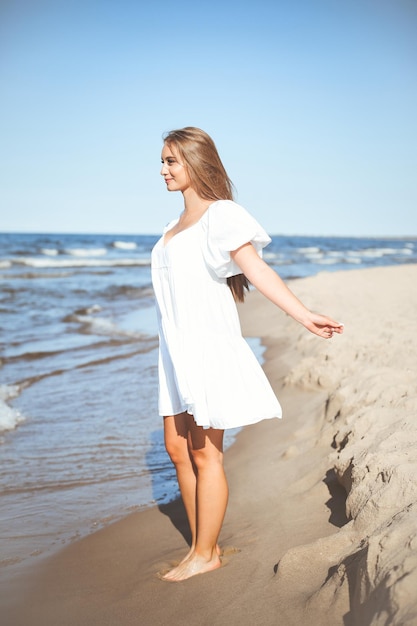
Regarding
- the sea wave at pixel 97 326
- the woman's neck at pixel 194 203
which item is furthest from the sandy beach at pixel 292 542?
the sea wave at pixel 97 326

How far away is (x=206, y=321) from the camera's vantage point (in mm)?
2480

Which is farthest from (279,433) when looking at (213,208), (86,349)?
(86,349)

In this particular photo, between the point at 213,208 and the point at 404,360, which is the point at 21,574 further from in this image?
the point at 404,360

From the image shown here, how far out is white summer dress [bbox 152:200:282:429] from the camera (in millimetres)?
2385

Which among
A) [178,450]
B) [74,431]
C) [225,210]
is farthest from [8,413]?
[225,210]

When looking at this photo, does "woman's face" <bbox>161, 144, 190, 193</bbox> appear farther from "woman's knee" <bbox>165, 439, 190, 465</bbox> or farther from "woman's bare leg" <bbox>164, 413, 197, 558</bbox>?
"woman's knee" <bbox>165, 439, 190, 465</bbox>

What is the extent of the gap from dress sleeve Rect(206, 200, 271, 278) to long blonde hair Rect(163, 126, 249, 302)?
0.16m

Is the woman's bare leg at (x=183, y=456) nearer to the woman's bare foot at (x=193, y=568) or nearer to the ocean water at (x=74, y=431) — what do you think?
the woman's bare foot at (x=193, y=568)

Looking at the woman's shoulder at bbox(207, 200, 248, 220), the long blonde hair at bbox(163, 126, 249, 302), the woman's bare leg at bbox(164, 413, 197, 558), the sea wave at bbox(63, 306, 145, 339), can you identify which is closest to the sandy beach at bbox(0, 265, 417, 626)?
the woman's bare leg at bbox(164, 413, 197, 558)

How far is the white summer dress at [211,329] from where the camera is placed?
7.82 ft

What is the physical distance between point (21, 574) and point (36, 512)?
0.72m

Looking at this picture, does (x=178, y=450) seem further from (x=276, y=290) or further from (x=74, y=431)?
(x=74, y=431)

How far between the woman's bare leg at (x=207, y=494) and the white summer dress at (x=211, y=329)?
7.2 inches

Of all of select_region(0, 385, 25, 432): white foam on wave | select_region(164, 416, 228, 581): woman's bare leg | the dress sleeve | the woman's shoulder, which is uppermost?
the woman's shoulder
